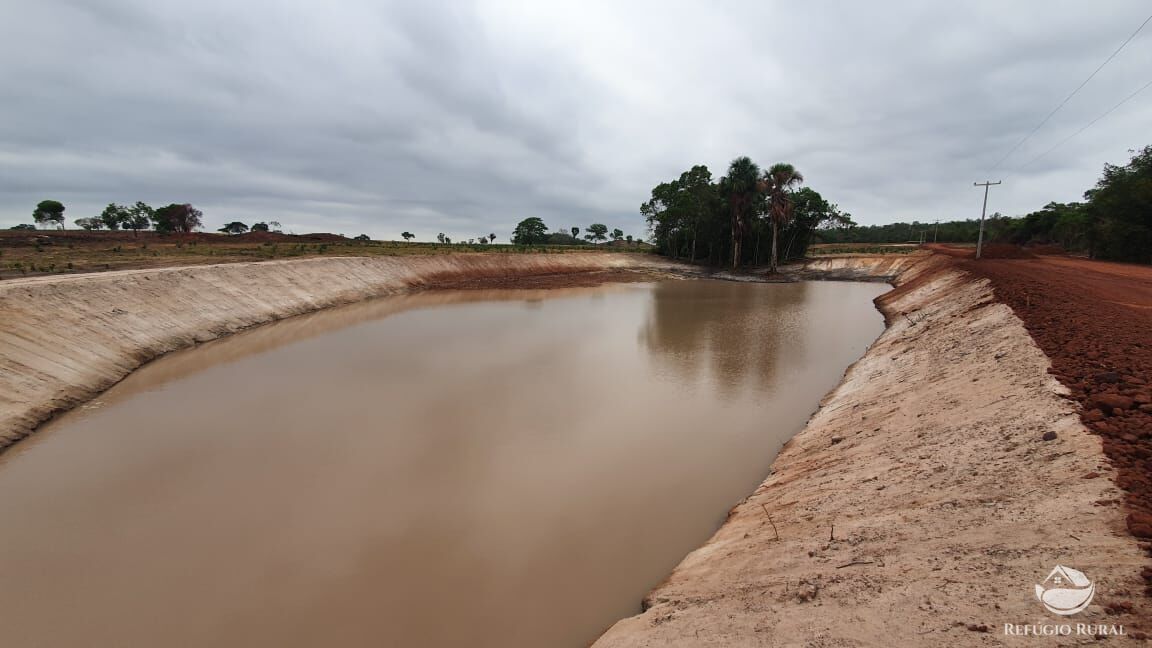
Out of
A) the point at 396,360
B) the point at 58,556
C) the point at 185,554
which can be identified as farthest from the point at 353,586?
the point at 396,360

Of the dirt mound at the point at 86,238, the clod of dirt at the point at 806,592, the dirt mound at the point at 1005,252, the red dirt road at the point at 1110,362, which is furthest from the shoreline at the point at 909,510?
the dirt mound at the point at 86,238

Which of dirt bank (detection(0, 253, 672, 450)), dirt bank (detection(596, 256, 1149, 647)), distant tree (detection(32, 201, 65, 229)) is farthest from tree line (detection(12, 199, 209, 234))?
dirt bank (detection(596, 256, 1149, 647))

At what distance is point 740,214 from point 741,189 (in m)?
2.67

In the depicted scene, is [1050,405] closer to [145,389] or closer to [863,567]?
[863,567]

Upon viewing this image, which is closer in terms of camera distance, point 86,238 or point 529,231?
point 86,238

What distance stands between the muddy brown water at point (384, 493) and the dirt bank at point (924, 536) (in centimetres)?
89

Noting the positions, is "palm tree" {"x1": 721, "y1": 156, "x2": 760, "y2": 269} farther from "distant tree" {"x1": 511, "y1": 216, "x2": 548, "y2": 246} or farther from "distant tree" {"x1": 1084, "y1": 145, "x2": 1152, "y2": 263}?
"distant tree" {"x1": 511, "y1": 216, "x2": 548, "y2": 246}

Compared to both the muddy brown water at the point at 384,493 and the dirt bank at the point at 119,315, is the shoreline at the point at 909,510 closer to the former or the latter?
the dirt bank at the point at 119,315

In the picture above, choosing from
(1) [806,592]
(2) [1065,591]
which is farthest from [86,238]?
(2) [1065,591]

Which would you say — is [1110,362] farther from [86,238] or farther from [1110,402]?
[86,238]

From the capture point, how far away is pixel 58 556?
5.21 m

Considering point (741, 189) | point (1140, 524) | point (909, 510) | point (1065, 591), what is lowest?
point (909, 510)

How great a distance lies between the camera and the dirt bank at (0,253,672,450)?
31.7 feet

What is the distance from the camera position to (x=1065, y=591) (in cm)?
258
